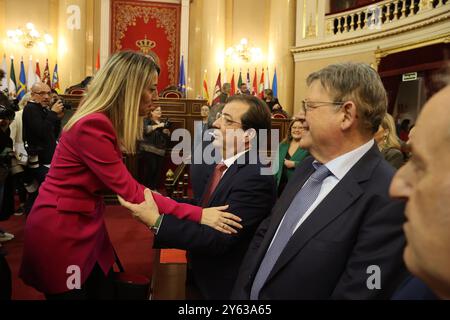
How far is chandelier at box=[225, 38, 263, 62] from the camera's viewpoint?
12.0 metres

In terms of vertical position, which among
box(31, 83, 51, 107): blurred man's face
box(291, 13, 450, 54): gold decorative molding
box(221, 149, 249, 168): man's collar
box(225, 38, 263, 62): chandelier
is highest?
box(225, 38, 263, 62): chandelier

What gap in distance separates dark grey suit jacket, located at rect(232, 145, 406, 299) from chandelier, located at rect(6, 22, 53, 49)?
12.0 meters

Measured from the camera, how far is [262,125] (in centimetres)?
200

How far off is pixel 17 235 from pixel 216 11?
362 inches

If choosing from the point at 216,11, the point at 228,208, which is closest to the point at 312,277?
the point at 228,208

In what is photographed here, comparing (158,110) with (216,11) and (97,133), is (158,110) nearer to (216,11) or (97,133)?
(97,133)

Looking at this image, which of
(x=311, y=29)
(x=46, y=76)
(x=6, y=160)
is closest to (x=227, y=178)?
(x=6, y=160)

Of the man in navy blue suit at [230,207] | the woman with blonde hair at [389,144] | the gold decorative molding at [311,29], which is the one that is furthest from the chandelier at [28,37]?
the man in navy blue suit at [230,207]

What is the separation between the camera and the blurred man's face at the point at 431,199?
0.56 meters

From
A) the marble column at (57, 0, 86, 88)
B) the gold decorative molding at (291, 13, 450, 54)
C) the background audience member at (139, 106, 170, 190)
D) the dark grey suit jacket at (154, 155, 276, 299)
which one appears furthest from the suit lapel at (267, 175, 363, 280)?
the marble column at (57, 0, 86, 88)

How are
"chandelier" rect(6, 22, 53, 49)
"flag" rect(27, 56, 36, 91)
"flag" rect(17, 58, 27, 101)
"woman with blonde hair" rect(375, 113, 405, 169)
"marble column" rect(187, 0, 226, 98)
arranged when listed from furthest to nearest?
"marble column" rect(187, 0, 226, 98), "chandelier" rect(6, 22, 53, 49), "flag" rect(27, 56, 36, 91), "flag" rect(17, 58, 27, 101), "woman with blonde hair" rect(375, 113, 405, 169)

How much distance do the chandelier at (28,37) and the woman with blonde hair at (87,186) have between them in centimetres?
1123

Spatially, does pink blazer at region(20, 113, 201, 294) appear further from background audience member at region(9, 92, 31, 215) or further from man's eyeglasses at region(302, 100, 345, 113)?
background audience member at region(9, 92, 31, 215)

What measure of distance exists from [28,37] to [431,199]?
41.9ft
